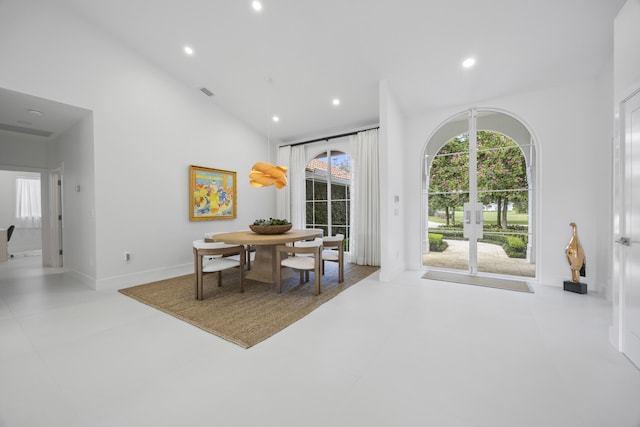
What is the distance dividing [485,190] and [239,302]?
4.15 m

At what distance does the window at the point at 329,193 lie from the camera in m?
5.63

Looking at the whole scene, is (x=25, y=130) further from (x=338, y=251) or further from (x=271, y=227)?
(x=338, y=251)

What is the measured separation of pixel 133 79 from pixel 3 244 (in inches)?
199

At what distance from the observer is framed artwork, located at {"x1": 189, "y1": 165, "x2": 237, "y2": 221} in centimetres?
466

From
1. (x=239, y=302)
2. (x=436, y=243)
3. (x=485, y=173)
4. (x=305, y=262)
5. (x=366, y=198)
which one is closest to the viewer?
(x=239, y=302)

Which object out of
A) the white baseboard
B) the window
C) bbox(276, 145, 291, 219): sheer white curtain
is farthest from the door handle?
the white baseboard

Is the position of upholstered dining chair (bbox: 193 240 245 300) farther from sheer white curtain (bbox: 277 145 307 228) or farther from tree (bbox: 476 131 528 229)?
tree (bbox: 476 131 528 229)

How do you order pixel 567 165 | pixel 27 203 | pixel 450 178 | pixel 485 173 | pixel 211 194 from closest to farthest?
1. pixel 567 165
2. pixel 485 173
3. pixel 450 178
4. pixel 211 194
5. pixel 27 203

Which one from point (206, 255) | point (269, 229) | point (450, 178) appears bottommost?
point (206, 255)

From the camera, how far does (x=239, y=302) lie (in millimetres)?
3016

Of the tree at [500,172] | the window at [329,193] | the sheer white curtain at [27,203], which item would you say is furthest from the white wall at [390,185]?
the sheer white curtain at [27,203]

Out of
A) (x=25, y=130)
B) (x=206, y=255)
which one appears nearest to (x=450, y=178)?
(x=206, y=255)

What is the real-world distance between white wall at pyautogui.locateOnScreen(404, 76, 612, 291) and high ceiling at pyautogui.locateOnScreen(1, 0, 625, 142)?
246 mm

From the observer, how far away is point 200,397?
147 cm
